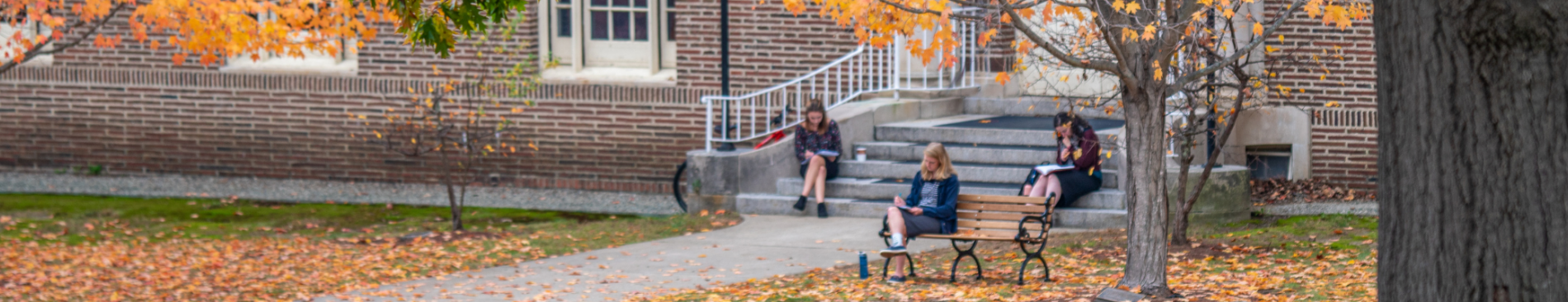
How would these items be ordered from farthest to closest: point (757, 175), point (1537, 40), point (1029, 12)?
1. point (757, 175)
2. point (1029, 12)
3. point (1537, 40)

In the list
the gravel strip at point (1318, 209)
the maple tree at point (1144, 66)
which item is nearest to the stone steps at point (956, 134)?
the gravel strip at point (1318, 209)

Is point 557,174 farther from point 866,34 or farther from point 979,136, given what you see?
point 866,34

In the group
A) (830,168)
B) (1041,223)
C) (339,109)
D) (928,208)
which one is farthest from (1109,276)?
(339,109)

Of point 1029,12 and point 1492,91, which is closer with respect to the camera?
point 1492,91

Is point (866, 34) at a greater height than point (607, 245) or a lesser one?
greater

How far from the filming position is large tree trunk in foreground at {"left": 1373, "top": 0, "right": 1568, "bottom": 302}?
312 cm

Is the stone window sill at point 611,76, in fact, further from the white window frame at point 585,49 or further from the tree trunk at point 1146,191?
the tree trunk at point 1146,191

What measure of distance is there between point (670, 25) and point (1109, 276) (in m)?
7.33

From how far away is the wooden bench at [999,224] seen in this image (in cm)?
738

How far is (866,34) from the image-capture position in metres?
7.04

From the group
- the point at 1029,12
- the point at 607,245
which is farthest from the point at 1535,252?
the point at 607,245

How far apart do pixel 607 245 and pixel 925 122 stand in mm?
3821

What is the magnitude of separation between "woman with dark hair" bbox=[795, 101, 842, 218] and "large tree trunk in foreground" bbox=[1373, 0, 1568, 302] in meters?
7.56

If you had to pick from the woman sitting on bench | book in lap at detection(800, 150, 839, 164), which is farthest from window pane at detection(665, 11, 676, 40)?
the woman sitting on bench
